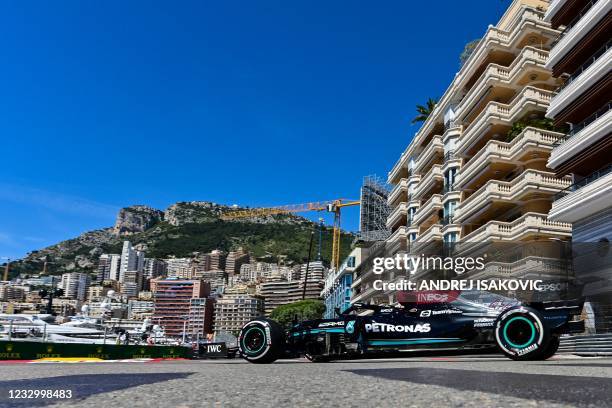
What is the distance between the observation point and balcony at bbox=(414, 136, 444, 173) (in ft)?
140

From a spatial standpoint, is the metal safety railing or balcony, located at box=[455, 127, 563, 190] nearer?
the metal safety railing

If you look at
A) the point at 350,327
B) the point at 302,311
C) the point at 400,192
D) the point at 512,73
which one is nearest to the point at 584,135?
the point at 512,73

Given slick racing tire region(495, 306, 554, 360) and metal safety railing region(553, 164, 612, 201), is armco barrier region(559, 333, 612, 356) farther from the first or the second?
metal safety railing region(553, 164, 612, 201)

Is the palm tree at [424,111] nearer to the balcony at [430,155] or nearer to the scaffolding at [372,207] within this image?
the balcony at [430,155]

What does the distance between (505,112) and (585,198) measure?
12.3 metres

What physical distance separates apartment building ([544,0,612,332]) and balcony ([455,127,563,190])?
3.50 metres

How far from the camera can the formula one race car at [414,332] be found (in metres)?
8.64

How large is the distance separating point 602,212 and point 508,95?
1496 centimetres

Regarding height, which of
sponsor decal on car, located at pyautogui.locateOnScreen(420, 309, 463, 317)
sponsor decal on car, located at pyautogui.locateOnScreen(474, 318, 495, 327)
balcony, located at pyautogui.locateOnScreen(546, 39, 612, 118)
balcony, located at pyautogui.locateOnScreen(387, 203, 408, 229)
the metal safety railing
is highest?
balcony, located at pyautogui.locateOnScreen(546, 39, 612, 118)

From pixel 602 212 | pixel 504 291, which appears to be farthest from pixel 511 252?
pixel 602 212

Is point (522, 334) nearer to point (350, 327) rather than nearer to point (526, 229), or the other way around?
point (350, 327)

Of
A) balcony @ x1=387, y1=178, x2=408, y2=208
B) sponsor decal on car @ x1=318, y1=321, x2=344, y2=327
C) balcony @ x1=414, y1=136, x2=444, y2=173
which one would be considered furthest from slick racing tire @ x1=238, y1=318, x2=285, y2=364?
balcony @ x1=387, y1=178, x2=408, y2=208

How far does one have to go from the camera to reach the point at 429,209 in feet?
137

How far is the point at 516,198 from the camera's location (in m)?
31.1
